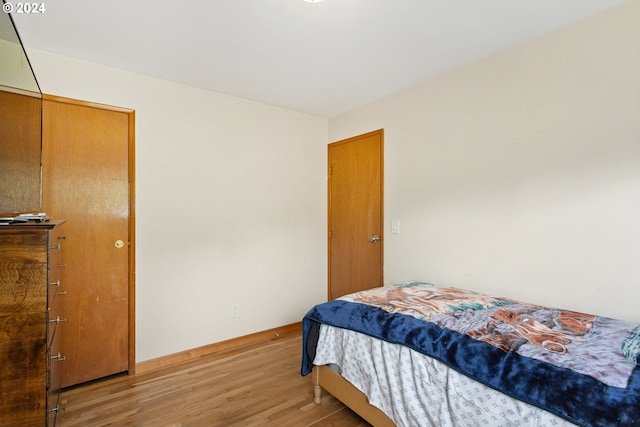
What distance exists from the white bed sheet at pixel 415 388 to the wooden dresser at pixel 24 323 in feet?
4.32

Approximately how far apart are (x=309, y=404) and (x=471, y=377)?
119cm

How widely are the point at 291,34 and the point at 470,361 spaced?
2.01 metres

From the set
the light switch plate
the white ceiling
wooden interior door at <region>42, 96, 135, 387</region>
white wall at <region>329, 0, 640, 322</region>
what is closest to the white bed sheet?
white wall at <region>329, 0, 640, 322</region>

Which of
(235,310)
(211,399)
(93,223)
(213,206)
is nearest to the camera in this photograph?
(211,399)

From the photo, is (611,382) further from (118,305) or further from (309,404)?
(118,305)

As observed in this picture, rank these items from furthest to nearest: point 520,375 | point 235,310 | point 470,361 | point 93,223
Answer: point 235,310, point 93,223, point 470,361, point 520,375

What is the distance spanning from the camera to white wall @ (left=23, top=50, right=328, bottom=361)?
244cm

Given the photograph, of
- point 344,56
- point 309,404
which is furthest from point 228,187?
point 309,404

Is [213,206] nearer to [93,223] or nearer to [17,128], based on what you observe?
[93,223]

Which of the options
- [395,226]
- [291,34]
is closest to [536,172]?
[395,226]

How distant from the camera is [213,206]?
280cm

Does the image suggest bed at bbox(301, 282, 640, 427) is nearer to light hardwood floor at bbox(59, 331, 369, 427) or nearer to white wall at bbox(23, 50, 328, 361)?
light hardwood floor at bbox(59, 331, 369, 427)

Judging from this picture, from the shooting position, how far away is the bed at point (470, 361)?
1.00 metres

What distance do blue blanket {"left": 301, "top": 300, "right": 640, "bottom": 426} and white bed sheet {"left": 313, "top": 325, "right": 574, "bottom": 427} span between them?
0.04 meters
